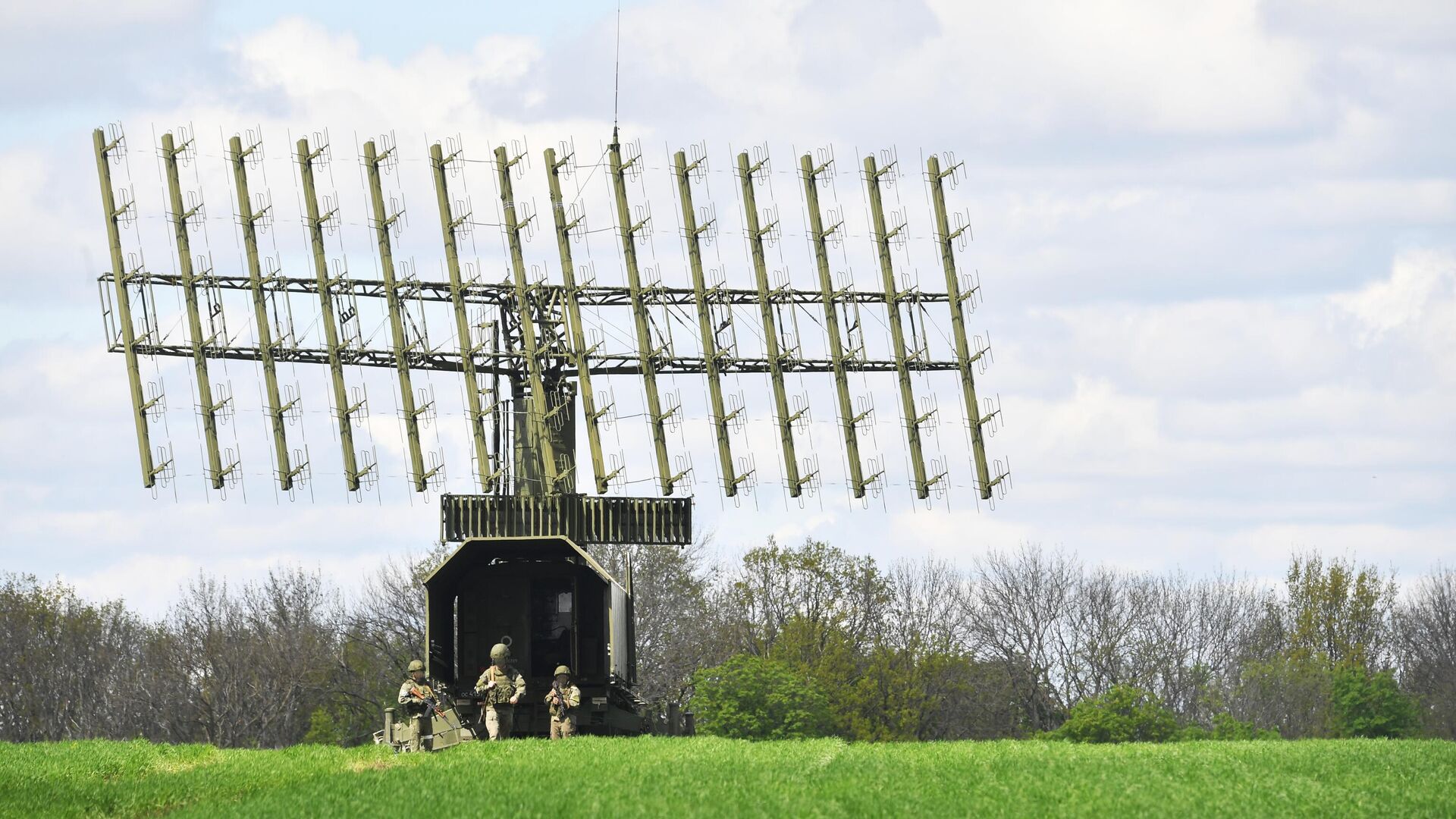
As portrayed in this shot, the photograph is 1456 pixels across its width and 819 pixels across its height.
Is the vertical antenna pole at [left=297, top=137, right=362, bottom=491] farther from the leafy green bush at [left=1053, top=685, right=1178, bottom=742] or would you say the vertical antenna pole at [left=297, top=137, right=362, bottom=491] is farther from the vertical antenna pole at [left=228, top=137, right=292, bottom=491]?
the leafy green bush at [left=1053, top=685, right=1178, bottom=742]

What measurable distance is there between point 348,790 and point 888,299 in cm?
2364

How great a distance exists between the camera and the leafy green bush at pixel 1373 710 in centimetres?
6862

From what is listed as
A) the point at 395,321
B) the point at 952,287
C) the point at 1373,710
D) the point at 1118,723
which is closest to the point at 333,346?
the point at 395,321

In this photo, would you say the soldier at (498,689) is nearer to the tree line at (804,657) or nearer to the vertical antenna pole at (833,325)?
the vertical antenna pole at (833,325)

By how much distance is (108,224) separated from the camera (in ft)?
139

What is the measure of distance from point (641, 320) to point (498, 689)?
11242 millimetres

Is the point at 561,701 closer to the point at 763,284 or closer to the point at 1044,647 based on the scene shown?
the point at 763,284

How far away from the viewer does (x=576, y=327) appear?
1626 inches

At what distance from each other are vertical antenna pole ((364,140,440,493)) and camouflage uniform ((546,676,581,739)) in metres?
9.29

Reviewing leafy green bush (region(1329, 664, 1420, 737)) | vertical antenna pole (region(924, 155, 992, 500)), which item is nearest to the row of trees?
leafy green bush (region(1329, 664, 1420, 737))

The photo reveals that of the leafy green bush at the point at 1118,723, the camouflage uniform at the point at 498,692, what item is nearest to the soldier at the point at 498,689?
the camouflage uniform at the point at 498,692

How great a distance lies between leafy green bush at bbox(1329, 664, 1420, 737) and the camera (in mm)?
68625

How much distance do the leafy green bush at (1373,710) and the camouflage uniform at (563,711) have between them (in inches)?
1693

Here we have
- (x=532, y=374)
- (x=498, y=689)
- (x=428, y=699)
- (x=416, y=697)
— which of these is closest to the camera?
(x=416, y=697)
